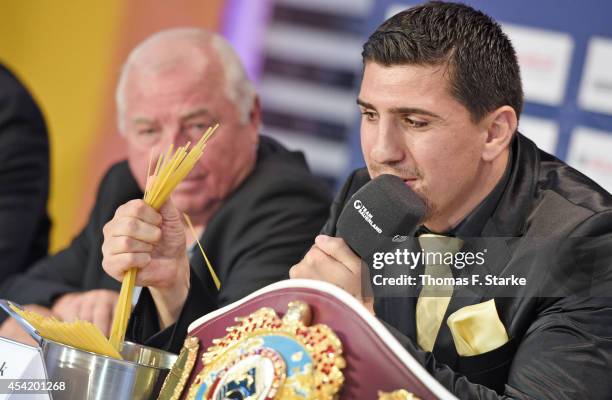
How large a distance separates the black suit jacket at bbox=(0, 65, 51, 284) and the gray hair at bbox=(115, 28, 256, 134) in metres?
0.58

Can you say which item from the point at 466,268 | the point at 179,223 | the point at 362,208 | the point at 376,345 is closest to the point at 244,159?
the point at 179,223

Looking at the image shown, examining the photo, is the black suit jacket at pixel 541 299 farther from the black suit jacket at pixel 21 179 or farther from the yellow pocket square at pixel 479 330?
the black suit jacket at pixel 21 179

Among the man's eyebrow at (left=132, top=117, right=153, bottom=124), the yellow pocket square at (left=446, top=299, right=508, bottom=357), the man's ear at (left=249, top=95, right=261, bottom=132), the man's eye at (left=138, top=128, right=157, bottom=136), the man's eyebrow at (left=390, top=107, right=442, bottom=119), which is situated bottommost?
the yellow pocket square at (left=446, top=299, right=508, bottom=357)

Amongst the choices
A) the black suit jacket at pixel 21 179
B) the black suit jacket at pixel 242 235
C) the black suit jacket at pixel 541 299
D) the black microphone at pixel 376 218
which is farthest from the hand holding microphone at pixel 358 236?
the black suit jacket at pixel 21 179

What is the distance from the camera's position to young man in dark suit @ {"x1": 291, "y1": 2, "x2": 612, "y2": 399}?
4.88ft

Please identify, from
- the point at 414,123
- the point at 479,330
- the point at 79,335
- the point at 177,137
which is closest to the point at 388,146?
the point at 414,123

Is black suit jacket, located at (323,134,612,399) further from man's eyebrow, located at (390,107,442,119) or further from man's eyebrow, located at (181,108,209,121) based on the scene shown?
man's eyebrow, located at (181,108,209,121)

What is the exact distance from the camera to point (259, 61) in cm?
353

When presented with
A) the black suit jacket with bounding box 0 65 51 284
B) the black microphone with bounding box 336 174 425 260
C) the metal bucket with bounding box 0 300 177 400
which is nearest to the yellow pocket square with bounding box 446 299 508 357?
the black microphone with bounding box 336 174 425 260

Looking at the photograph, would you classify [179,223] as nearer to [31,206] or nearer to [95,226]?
[95,226]

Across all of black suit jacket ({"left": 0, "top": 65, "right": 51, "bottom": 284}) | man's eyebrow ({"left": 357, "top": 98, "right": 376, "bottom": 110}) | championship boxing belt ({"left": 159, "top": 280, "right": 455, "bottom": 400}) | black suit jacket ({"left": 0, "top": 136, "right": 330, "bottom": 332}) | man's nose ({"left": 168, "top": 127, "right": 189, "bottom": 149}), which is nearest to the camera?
championship boxing belt ({"left": 159, "top": 280, "right": 455, "bottom": 400})

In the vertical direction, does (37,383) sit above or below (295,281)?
below

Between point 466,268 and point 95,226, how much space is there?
1.35 m

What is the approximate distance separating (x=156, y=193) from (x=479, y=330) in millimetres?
601
